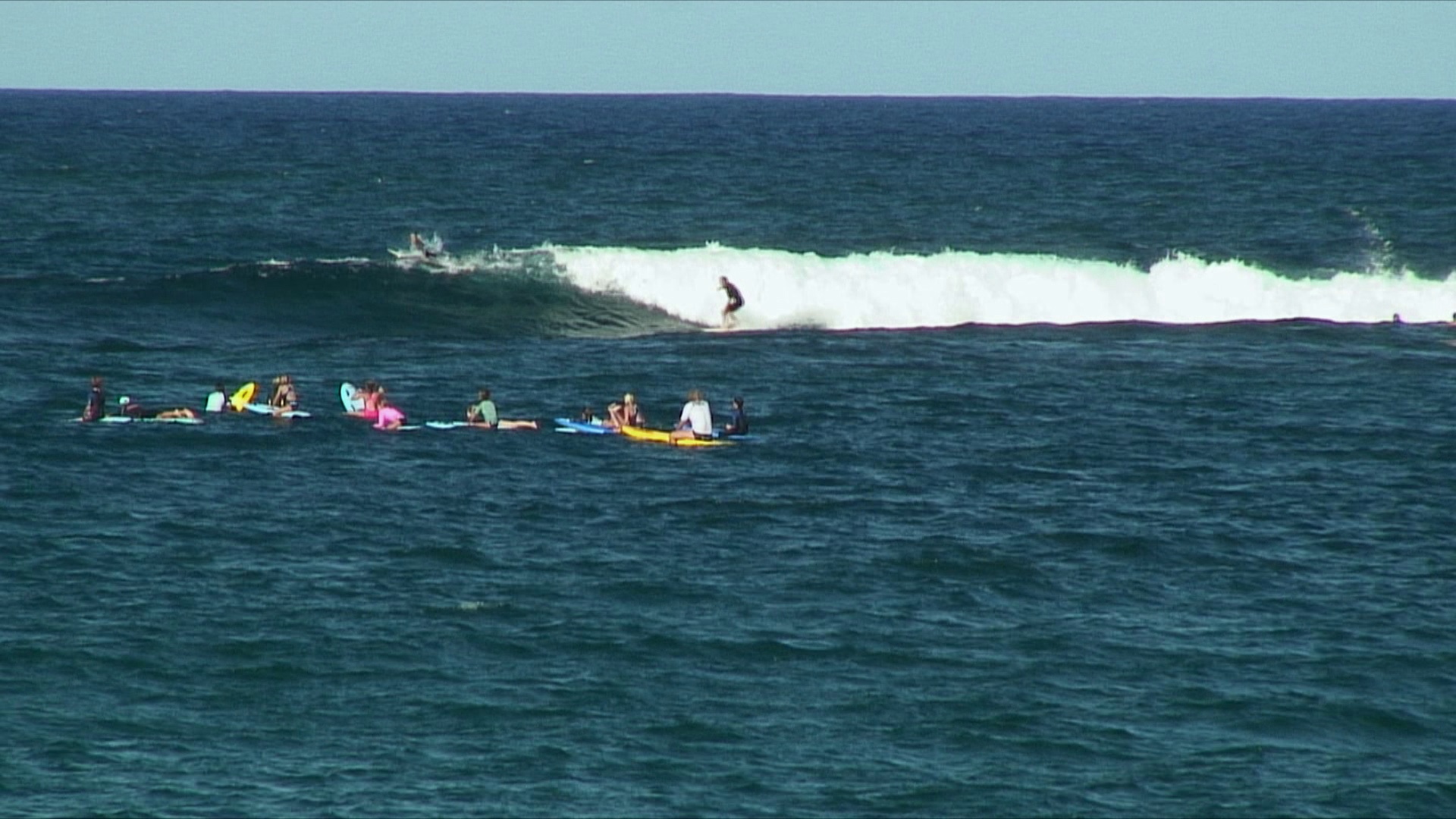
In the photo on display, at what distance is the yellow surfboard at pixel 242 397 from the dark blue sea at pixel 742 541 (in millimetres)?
524

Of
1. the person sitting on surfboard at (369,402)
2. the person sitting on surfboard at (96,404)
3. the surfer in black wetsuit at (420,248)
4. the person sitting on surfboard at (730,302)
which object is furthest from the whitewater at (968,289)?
the person sitting on surfboard at (96,404)

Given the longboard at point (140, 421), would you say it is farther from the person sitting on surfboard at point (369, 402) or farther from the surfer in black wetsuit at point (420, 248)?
the surfer in black wetsuit at point (420, 248)

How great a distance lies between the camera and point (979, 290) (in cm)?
6019

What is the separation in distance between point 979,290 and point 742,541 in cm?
3054

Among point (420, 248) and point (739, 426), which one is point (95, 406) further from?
point (420, 248)

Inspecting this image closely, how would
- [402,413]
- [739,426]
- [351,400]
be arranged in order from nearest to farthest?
[739,426], [351,400], [402,413]

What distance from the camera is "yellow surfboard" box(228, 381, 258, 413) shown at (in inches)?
1566

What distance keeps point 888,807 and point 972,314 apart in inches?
1537

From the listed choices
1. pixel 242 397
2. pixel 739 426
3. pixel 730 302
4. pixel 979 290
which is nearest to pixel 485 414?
pixel 739 426

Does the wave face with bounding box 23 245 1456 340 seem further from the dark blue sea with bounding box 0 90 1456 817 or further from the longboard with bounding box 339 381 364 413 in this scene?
the longboard with bounding box 339 381 364 413

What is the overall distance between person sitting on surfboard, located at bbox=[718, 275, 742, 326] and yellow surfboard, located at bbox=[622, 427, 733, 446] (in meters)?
14.9

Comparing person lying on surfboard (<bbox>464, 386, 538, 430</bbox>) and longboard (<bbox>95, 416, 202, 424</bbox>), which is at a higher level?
person lying on surfboard (<bbox>464, 386, 538, 430</bbox>)

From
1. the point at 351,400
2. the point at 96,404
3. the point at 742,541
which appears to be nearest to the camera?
the point at 742,541

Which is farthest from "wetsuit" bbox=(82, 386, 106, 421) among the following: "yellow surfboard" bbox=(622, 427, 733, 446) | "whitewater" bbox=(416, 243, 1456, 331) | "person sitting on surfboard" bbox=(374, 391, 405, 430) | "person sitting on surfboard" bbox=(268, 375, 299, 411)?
"whitewater" bbox=(416, 243, 1456, 331)
